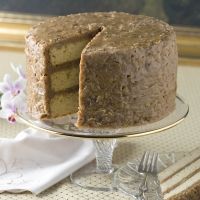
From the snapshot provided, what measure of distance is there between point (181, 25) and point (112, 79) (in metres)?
1.25

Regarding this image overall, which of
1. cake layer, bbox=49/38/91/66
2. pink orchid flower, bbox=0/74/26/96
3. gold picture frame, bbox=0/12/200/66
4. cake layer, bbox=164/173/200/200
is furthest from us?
gold picture frame, bbox=0/12/200/66

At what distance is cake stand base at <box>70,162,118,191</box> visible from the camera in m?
1.52

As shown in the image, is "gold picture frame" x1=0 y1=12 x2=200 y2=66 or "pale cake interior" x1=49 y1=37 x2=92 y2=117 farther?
"gold picture frame" x1=0 y1=12 x2=200 y2=66

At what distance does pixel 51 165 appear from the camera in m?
1.59

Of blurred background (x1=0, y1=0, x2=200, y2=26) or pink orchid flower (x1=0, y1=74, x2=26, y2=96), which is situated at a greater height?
pink orchid flower (x1=0, y1=74, x2=26, y2=96)

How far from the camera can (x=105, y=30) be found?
5.03ft

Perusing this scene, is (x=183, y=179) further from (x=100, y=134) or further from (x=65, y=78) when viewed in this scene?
(x=65, y=78)

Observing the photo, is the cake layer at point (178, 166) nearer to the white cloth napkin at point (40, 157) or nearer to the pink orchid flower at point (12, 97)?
the white cloth napkin at point (40, 157)

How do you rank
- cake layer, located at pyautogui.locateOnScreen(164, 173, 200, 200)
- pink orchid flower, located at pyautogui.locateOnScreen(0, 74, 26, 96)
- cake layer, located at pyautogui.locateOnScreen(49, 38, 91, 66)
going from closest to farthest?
1. cake layer, located at pyautogui.locateOnScreen(164, 173, 200, 200)
2. cake layer, located at pyautogui.locateOnScreen(49, 38, 91, 66)
3. pink orchid flower, located at pyautogui.locateOnScreen(0, 74, 26, 96)

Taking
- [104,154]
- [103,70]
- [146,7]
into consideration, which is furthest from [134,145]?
[146,7]

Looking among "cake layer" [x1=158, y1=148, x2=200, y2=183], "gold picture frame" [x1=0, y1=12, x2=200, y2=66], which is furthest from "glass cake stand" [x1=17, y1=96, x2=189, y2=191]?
"gold picture frame" [x1=0, y1=12, x2=200, y2=66]

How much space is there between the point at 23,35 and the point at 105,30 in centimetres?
117

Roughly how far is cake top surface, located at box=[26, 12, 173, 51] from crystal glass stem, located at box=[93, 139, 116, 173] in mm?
269

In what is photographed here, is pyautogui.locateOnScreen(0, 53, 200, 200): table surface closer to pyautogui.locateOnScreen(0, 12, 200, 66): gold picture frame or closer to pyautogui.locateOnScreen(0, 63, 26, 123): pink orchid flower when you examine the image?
pyautogui.locateOnScreen(0, 63, 26, 123): pink orchid flower
